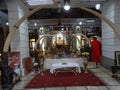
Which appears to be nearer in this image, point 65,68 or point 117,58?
point 117,58

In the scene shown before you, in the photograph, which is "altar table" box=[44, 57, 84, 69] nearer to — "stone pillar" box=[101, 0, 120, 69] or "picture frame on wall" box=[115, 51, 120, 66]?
"stone pillar" box=[101, 0, 120, 69]

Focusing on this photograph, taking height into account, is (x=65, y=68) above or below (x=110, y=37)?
below

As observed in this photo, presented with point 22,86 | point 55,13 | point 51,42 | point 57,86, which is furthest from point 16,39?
point 55,13

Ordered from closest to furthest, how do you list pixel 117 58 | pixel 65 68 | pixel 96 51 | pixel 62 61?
pixel 117 58 < pixel 65 68 < pixel 62 61 < pixel 96 51

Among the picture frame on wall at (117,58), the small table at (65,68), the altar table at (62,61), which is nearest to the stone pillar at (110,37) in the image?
the picture frame on wall at (117,58)

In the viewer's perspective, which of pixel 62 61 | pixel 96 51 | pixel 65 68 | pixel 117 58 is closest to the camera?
pixel 117 58

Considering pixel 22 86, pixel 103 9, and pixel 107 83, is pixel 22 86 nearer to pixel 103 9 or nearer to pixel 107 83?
pixel 107 83

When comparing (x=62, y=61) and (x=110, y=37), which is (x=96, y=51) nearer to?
(x=110, y=37)

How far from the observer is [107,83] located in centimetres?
663

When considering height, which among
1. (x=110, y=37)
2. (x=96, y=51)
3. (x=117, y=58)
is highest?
(x=110, y=37)

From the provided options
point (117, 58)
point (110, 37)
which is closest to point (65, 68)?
point (117, 58)

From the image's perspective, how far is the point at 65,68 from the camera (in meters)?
8.77

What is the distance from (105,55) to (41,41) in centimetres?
427

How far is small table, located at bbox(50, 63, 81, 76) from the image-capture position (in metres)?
8.43
